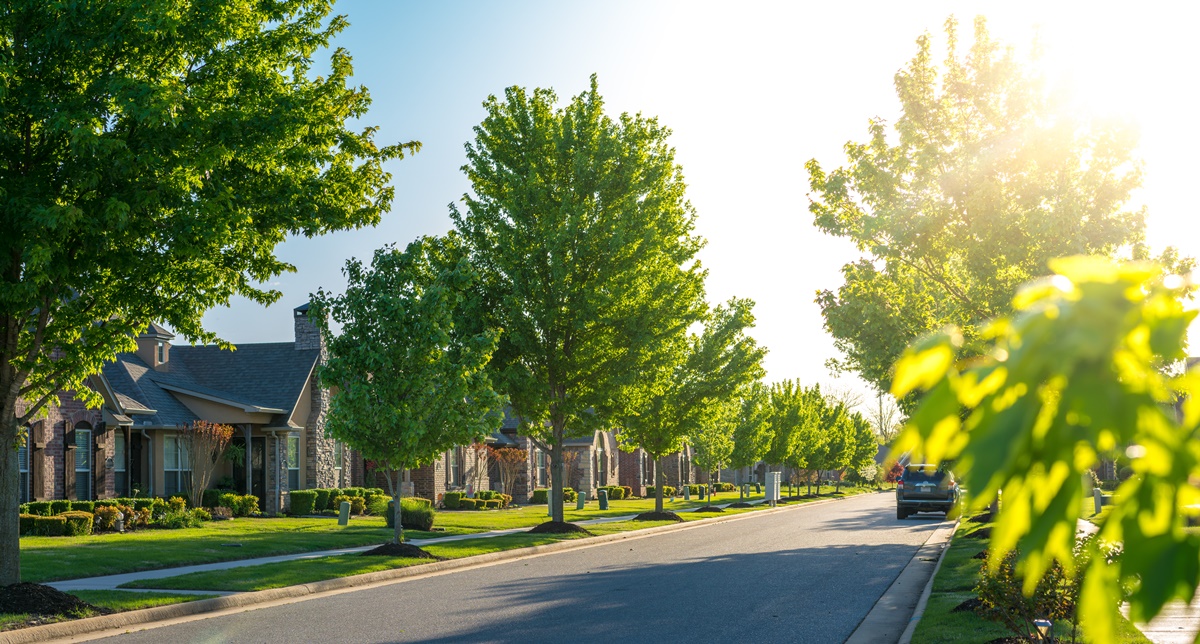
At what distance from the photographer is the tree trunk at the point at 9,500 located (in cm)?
1387

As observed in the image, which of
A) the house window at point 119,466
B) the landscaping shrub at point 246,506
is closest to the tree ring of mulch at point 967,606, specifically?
the landscaping shrub at point 246,506

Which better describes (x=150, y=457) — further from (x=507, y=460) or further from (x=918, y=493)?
(x=918, y=493)

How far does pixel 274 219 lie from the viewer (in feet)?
50.6

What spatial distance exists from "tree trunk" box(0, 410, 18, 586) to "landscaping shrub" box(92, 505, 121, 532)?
15.8 meters

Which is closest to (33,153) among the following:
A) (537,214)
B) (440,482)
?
(537,214)

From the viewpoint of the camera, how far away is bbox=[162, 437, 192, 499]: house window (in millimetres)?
39125

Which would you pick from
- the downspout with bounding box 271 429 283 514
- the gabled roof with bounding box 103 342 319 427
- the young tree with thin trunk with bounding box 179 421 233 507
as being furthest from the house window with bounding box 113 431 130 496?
the downspout with bounding box 271 429 283 514

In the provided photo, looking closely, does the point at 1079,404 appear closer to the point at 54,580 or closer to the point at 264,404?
the point at 54,580

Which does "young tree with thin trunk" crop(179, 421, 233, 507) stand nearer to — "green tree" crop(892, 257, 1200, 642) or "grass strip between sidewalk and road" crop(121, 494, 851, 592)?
"grass strip between sidewalk and road" crop(121, 494, 851, 592)

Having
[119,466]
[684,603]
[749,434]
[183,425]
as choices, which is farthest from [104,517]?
[749,434]

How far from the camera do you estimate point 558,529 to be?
30.9 m

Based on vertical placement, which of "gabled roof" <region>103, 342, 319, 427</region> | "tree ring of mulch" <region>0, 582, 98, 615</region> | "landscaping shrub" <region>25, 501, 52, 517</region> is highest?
"gabled roof" <region>103, 342, 319, 427</region>

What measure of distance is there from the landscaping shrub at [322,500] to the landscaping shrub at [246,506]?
11.9ft

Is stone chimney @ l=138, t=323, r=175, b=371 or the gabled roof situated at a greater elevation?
stone chimney @ l=138, t=323, r=175, b=371
